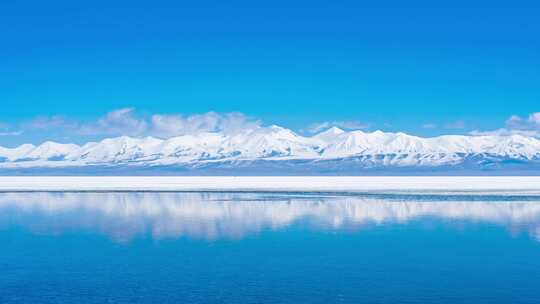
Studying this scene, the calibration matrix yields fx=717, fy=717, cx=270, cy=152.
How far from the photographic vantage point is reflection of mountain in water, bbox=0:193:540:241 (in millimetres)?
20984

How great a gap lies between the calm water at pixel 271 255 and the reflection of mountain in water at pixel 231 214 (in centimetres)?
7

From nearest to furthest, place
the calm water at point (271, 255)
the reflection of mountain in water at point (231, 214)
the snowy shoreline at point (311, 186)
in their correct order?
the calm water at point (271, 255) → the reflection of mountain in water at point (231, 214) → the snowy shoreline at point (311, 186)

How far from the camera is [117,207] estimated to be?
2920cm

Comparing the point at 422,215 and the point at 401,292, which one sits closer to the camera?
the point at 401,292

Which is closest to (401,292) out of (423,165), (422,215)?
(422,215)

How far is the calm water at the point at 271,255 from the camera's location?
39.0 feet

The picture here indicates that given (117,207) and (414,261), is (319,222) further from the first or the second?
(117,207)

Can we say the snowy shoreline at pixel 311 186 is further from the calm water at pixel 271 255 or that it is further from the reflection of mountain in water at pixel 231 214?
the calm water at pixel 271 255

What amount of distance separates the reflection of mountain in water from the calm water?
0.07m

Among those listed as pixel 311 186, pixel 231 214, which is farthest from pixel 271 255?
pixel 311 186

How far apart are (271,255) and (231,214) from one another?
971 centimetres

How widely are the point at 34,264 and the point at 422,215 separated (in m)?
14.3

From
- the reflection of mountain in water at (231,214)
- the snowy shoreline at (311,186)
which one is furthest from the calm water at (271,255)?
the snowy shoreline at (311,186)

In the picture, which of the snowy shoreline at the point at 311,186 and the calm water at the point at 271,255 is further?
the snowy shoreline at the point at 311,186
